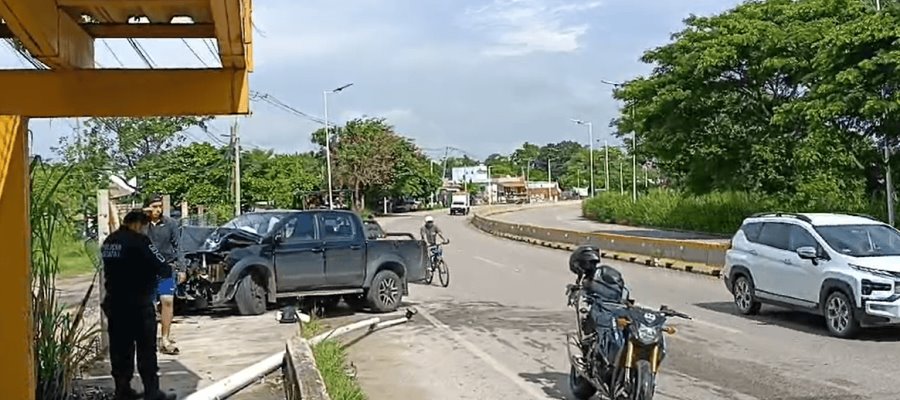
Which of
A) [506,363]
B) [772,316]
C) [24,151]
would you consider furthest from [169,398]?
[772,316]

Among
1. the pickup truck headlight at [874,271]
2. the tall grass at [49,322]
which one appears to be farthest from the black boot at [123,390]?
the pickup truck headlight at [874,271]

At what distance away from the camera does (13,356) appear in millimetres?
7172

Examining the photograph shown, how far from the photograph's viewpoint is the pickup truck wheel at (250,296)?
15862 mm

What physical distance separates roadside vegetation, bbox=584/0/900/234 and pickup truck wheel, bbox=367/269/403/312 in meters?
15.4

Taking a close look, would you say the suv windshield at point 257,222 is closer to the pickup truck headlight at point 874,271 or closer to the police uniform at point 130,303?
the police uniform at point 130,303

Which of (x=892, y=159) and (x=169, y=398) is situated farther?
(x=892, y=159)

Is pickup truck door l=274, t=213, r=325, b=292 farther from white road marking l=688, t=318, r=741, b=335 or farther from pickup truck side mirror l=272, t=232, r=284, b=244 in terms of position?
white road marking l=688, t=318, r=741, b=335

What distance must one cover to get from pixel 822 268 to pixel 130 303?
9.53 metres

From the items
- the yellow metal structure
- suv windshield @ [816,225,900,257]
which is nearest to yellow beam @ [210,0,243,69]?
the yellow metal structure

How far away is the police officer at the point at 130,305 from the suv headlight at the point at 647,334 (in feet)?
→ 12.5

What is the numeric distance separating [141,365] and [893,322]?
9167 millimetres

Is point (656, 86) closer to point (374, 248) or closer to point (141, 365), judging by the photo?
point (374, 248)

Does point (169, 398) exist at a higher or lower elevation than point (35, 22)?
lower

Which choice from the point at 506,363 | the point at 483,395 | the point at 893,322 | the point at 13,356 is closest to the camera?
the point at 13,356
